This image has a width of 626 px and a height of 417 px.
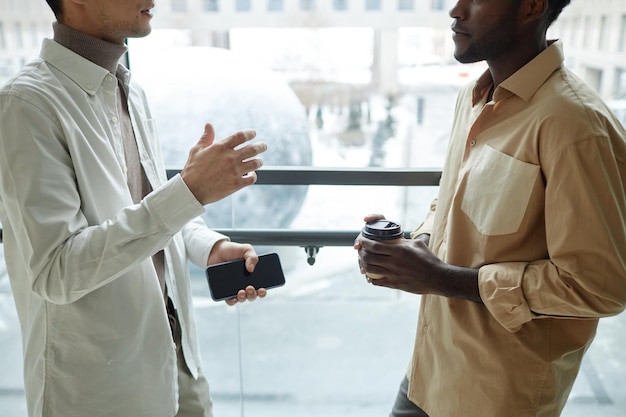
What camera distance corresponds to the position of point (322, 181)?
206cm

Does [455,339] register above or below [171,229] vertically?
below

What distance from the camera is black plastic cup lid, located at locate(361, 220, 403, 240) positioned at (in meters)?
1.40

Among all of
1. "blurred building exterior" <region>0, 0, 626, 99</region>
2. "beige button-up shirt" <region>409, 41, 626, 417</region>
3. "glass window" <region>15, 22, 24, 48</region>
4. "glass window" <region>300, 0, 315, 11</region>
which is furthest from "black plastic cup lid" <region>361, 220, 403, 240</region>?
"glass window" <region>15, 22, 24, 48</region>

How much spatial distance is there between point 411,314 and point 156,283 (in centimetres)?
136

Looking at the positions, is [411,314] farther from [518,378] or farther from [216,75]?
[216,75]

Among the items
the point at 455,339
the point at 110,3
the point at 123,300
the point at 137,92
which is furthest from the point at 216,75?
the point at 455,339

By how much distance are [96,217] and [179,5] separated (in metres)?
1.88

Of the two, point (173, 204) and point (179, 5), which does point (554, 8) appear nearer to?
point (173, 204)

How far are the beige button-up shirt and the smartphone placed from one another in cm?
44

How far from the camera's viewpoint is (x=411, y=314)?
2.52 metres

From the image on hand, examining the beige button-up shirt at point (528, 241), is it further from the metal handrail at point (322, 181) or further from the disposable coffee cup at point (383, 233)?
the metal handrail at point (322, 181)

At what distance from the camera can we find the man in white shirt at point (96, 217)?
1238mm

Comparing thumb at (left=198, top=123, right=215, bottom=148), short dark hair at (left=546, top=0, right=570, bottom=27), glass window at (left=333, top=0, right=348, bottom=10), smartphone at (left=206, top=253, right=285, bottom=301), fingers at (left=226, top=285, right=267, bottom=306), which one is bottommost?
fingers at (left=226, top=285, right=267, bottom=306)

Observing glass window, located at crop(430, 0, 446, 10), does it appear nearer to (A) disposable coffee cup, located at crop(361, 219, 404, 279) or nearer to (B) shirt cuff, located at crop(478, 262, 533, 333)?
(A) disposable coffee cup, located at crop(361, 219, 404, 279)
